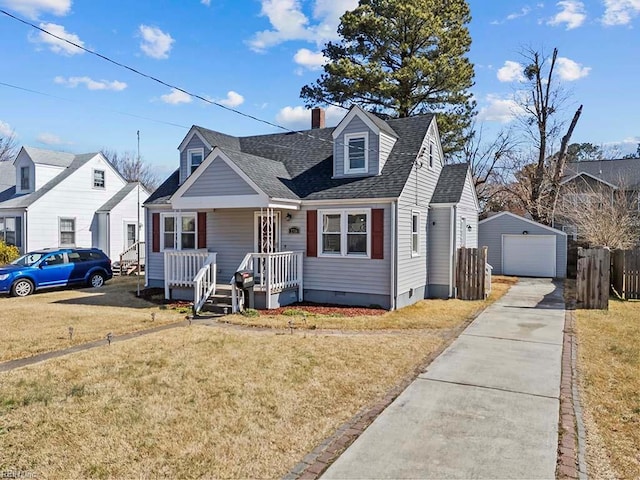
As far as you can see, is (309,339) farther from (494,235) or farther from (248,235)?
(494,235)

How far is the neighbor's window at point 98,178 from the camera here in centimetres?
2600

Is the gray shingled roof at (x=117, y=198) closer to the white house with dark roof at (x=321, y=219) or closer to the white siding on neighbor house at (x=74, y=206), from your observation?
the white siding on neighbor house at (x=74, y=206)

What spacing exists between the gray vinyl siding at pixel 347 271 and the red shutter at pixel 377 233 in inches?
3.8

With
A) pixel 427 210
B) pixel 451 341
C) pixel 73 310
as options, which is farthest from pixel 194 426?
pixel 427 210

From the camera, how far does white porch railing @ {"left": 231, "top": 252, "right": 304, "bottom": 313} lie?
12586mm

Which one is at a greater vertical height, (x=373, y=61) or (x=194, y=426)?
(x=373, y=61)

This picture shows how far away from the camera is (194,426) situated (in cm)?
501

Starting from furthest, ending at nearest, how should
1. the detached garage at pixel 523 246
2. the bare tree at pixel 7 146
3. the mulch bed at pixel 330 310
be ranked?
the bare tree at pixel 7 146, the detached garage at pixel 523 246, the mulch bed at pixel 330 310

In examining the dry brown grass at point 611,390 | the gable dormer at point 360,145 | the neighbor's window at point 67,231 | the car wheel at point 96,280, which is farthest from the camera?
the neighbor's window at point 67,231

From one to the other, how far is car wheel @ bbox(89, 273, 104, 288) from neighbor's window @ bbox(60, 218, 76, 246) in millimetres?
7472

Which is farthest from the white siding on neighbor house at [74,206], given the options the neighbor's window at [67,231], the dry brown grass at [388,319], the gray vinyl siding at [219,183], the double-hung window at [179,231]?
the dry brown grass at [388,319]

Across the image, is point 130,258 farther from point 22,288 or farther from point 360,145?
point 360,145

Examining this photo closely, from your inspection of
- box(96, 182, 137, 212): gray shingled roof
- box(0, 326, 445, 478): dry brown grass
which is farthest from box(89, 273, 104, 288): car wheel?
box(0, 326, 445, 478): dry brown grass

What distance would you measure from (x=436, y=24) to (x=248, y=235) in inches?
660
